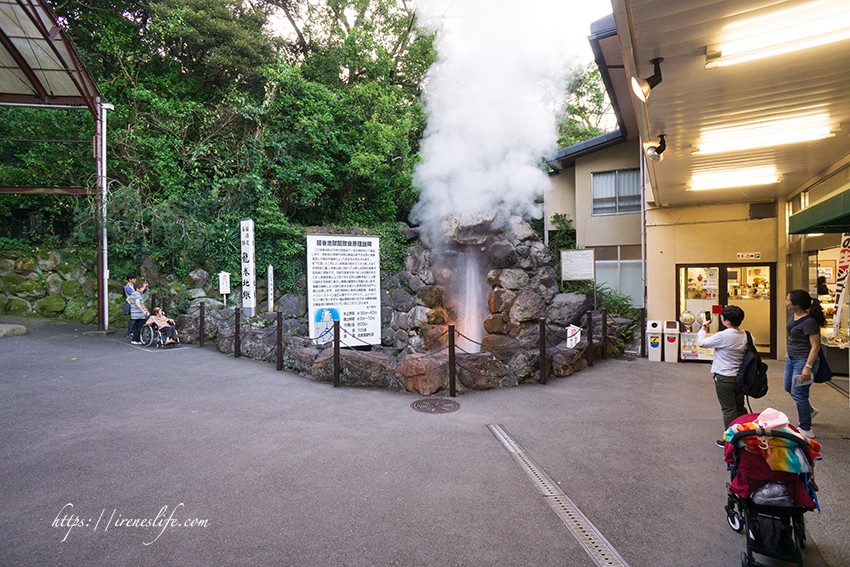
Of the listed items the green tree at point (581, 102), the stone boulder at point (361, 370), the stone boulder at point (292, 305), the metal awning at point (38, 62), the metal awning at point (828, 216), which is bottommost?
the stone boulder at point (361, 370)

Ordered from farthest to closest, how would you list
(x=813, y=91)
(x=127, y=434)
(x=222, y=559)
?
(x=127, y=434) < (x=813, y=91) < (x=222, y=559)

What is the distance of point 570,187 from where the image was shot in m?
14.4

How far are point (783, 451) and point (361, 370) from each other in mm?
5807

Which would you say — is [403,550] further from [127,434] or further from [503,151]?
[503,151]

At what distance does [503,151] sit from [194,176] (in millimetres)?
10510

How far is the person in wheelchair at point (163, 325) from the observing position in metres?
10.3

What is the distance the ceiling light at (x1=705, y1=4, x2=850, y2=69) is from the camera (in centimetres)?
308

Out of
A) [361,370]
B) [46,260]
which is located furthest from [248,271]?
[46,260]

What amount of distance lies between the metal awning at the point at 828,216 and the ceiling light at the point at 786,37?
1.60 m

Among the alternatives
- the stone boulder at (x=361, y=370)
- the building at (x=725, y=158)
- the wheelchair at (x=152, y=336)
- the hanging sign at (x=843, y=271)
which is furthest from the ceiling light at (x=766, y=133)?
the wheelchair at (x=152, y=336)

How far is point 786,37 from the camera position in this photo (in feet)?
10.8

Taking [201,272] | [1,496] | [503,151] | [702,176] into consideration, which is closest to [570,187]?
[503,151]

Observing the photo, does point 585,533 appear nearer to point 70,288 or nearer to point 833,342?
point 833,342

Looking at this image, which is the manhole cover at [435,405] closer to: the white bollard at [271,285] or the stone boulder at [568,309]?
the stone boulder at [568,309]
